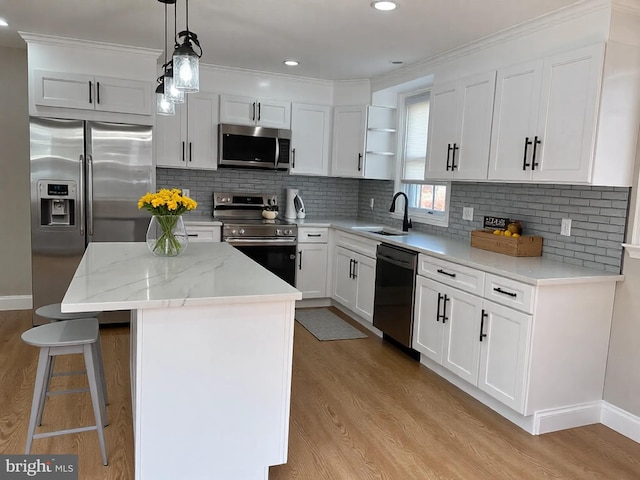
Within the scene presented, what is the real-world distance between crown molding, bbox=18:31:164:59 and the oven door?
183 cm

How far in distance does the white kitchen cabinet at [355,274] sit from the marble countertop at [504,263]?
0.26 m

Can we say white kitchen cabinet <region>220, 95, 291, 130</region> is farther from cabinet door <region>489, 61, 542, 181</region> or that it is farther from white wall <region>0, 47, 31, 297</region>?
cabinet door <region>489, 61, 542, 181</region>

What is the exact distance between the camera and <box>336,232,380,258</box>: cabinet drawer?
4.34m

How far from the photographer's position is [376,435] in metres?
2.68

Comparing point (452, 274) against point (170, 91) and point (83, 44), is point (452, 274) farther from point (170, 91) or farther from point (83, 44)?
point (83, 44)

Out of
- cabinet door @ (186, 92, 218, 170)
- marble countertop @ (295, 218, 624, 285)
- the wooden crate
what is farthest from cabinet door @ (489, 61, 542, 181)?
cabinet door @ (186, 92, 218, 170)

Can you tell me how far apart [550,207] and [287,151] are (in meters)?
2.73

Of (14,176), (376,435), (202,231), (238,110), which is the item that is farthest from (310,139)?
(376,435)

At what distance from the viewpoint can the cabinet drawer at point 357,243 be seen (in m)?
4.34

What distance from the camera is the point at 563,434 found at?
2791mm

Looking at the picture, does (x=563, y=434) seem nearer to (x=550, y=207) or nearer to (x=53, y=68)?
(x=550, y=207)

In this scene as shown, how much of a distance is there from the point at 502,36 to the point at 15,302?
482 centimetres

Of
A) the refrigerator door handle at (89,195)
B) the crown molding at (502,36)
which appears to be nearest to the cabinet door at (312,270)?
the crown molding at (502,36)

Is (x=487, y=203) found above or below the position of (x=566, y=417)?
above
